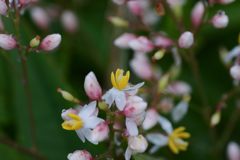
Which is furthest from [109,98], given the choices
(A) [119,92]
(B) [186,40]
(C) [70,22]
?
(C) [70,22]

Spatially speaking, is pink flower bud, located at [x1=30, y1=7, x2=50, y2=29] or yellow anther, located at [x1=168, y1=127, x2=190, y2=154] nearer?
yellow anther, located at [x1=168, y1=127, x2=190, y2=154]

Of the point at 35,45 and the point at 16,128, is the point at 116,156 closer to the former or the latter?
the point at 35,45

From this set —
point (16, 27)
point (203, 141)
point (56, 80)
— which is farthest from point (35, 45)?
point (203, 141)

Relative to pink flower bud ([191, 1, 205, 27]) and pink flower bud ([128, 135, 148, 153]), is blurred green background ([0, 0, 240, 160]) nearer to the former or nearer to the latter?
pink flower bud ([191, 1, 205, 27])

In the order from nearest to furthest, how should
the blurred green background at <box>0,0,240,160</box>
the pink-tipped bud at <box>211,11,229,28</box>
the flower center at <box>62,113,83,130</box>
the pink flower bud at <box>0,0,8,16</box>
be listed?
the flower center at <box>62,113,83,130</box>, the pink flower bud at <box>0,0,8,16</box>, the pink-tipped bud at <box>211,11,229,28</box>, the blurred green background at <box>0,0,240,160</box>

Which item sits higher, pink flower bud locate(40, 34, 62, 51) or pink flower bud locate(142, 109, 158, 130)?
pink flower bud locate(40, 34, 62, 51)

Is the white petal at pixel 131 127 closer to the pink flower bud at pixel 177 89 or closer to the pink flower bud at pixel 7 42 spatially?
the pink flower bud at pixel 7 42

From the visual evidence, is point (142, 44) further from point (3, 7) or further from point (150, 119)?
point (3, 7)

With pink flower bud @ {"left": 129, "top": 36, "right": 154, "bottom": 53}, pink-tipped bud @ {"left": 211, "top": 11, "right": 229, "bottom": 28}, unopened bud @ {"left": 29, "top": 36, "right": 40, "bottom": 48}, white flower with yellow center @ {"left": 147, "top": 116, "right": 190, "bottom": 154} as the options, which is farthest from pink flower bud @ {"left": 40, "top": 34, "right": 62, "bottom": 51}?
pink-tipped bud @ {"left": 211, "top": 11, "right": 229, "bottom": 28}
